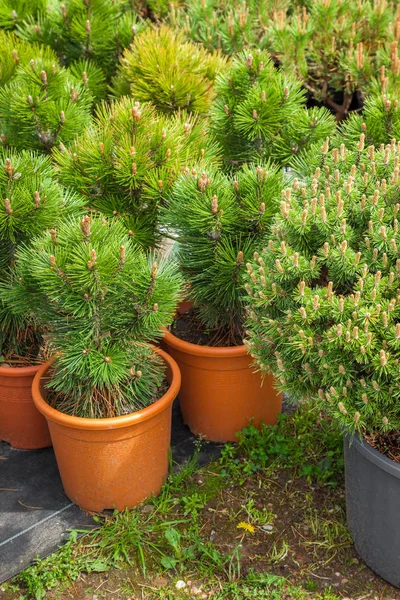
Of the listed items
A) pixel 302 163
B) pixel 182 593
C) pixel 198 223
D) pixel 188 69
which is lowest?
pixel 182 593

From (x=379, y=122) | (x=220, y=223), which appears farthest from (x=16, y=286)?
(x=379, y=122)

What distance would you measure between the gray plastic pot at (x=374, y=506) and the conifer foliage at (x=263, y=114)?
117 cm

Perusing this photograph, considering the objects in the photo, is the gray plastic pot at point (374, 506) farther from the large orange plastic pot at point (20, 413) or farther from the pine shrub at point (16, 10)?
the pine shrub at point (16, 10)

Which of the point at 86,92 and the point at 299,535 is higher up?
the point at 86,92

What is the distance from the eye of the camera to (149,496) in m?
2.41

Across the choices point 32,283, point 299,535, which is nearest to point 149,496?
point 299,535

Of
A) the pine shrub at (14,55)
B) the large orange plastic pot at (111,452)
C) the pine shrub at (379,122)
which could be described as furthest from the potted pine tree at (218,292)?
the pine shrub at (14,55)

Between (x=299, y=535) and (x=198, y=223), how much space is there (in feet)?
3.60

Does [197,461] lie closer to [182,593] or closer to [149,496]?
[149,496]

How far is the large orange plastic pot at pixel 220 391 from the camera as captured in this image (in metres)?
2.55

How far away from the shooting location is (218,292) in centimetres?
241

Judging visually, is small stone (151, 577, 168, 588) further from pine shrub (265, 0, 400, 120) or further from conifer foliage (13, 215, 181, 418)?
pine shrub (265, 0, 400, 120)

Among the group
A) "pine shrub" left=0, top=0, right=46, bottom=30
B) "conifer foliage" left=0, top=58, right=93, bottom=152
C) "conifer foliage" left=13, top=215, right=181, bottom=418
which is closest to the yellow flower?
"conifer foliage" left=13, top=215, right=181, bottom=418

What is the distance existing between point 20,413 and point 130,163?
41.1 inches
